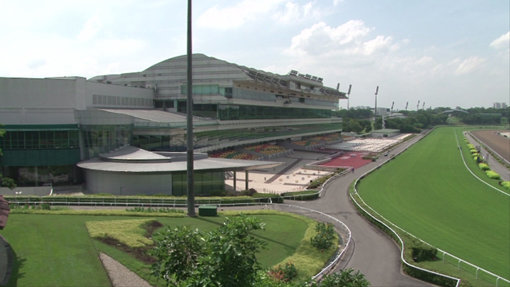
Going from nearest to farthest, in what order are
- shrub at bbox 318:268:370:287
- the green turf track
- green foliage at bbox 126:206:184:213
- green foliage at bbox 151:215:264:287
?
green foliage at bbox 151:215:264:287 < shrub at bbox 318:268:370:287 < the green turf track < green foliage at bbox 126:206:184:213

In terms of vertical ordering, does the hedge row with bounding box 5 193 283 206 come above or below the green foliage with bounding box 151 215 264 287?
below

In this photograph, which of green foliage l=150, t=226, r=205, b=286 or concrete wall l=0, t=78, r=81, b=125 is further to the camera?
concrete wall l=0, t=78, r=81, b=125

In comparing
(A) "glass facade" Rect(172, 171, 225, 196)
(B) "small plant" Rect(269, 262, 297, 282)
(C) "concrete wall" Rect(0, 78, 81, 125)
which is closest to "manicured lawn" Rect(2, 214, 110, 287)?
(B) "small plant" Rect(269, 262, 297, 282)

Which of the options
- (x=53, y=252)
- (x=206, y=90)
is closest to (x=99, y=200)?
(x=53, y=252)

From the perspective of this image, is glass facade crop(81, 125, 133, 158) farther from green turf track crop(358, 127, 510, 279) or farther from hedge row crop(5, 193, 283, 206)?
green turf track crop(358, 127, 510, 279)

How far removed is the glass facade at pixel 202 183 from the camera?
120 ft

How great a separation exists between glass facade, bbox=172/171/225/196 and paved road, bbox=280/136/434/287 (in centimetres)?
789

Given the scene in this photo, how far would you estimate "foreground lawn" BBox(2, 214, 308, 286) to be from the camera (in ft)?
52.2

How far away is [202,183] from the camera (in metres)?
37.9

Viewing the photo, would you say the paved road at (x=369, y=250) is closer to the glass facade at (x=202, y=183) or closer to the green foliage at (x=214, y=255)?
the glass facade at (x=202, y=183)

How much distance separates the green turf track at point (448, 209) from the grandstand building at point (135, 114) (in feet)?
56.5

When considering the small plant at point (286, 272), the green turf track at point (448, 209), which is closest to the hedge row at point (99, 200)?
the small plant at point (286, 272)

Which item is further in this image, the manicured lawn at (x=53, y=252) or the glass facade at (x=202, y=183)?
Answer: the glass facade at (x=202, y=183)

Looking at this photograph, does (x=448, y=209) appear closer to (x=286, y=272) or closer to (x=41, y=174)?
(x=286, y=272)
